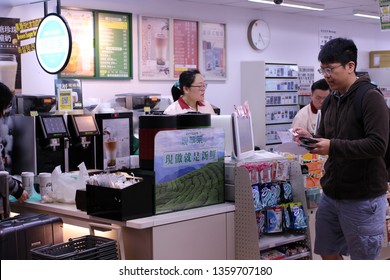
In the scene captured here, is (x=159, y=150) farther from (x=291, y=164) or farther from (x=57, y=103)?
(x=57, y=103)

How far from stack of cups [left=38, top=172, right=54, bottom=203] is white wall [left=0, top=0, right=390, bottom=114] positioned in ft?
11.8

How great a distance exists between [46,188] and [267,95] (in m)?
6.84

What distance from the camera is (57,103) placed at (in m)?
6.14

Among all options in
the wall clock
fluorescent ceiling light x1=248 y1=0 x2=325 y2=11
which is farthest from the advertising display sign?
the wall clock

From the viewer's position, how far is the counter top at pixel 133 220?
11.8 feet

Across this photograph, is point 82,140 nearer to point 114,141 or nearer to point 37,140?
point 114,141

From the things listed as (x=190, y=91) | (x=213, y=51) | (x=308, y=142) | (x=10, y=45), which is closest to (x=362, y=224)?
(x=308, y=142)

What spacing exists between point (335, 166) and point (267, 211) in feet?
2.71

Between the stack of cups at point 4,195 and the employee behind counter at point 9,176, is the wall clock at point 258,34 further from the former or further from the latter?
the stack of cups at point 4,195

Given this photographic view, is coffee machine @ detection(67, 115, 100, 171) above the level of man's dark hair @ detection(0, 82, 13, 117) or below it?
below

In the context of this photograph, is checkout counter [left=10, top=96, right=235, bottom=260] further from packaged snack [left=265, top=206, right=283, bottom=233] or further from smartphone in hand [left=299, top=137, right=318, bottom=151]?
smartphone in hand [left=299, top=137, right=318, bottom=151]

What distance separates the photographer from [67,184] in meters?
4.27

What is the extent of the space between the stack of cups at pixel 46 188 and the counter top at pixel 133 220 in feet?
0.17

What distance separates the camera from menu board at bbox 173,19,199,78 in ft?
31.5
